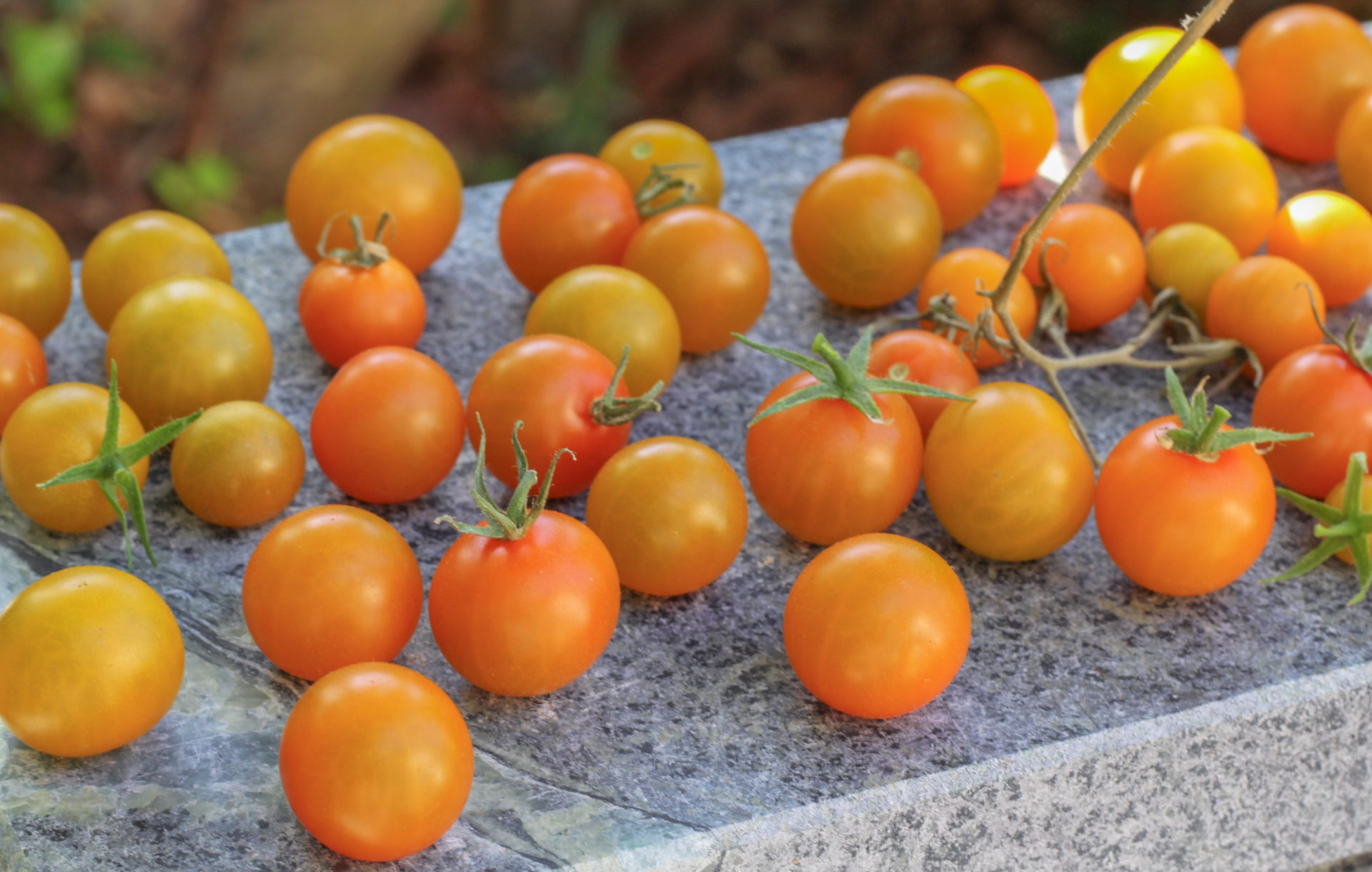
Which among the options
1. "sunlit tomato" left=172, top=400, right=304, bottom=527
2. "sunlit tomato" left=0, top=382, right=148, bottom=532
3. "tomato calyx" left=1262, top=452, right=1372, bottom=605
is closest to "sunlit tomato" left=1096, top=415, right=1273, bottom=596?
"tomato calyx" left=1262, top=452, right=1372, bottom=605

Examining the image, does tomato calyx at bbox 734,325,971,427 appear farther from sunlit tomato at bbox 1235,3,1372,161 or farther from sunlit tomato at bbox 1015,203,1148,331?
sunlit tomato at bbox 1235,3,1372,161

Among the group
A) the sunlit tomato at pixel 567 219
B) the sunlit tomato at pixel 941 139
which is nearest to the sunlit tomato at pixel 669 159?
the sunlit tomato at pixel 567 219

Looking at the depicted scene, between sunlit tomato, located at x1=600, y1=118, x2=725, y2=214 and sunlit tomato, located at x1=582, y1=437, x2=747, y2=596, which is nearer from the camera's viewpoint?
sunlit tomato, located at x1=582, y1=437, x2=747, y2=596

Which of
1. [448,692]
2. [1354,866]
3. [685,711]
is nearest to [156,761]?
[448,692]

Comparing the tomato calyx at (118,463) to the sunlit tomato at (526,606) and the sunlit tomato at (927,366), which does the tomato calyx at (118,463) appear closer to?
the sunlit tomato at (526,606)

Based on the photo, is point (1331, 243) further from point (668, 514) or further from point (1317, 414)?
point (668, 514)
